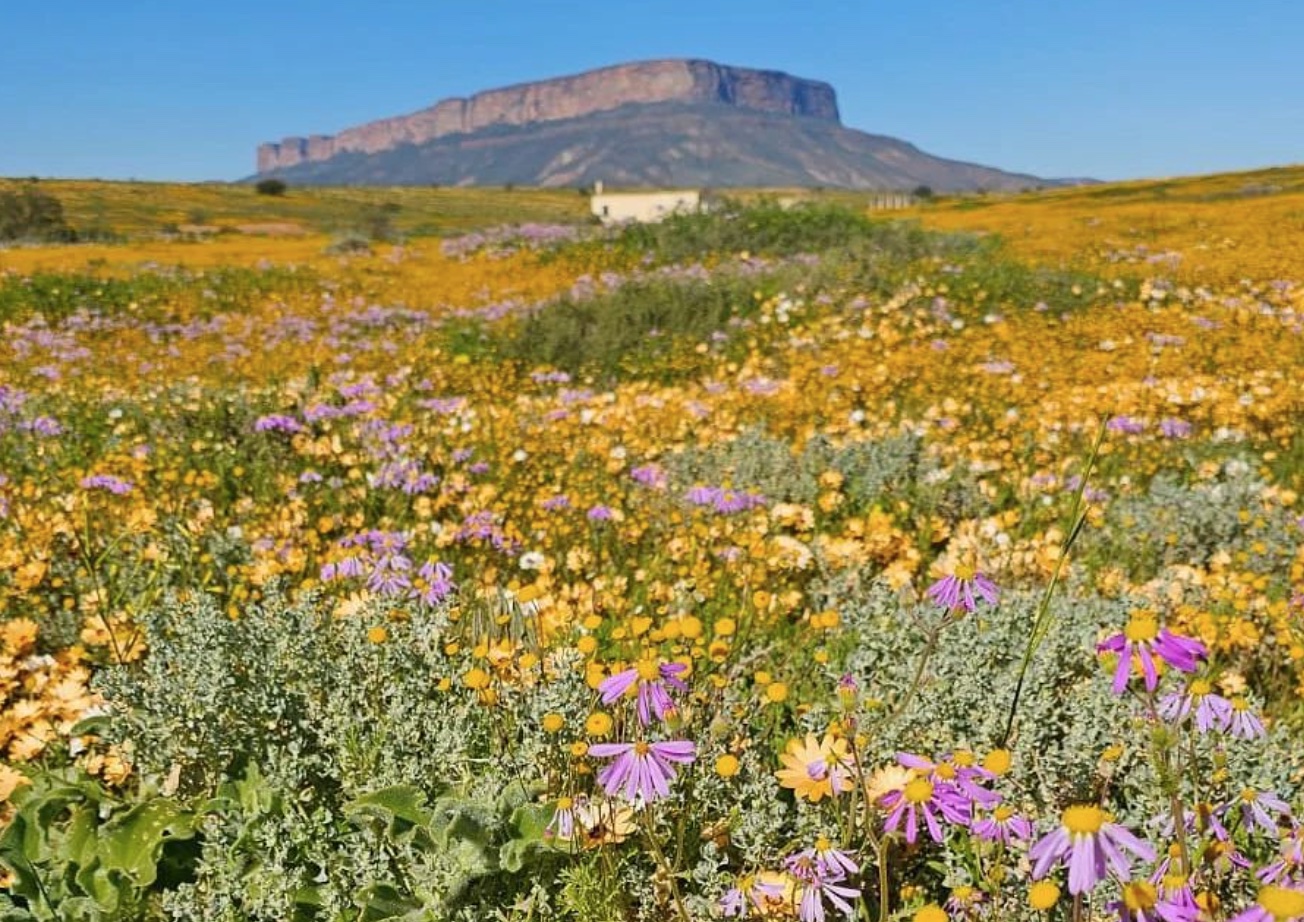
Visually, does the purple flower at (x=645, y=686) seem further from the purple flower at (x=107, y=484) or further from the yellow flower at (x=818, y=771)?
the purple flower at (x=107, y=484)

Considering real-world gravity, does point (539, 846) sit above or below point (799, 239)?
below

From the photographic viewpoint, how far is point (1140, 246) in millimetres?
16953

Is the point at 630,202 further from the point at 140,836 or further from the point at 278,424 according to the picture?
the point at 140,836

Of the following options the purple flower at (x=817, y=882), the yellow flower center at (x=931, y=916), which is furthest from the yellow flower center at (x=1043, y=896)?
the purple flower at (x=817, y=882)

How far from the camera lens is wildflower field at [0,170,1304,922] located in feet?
6.21

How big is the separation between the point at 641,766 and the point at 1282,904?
886 millimetres

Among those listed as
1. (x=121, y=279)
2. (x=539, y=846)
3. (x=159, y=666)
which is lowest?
(x=539, y=846)

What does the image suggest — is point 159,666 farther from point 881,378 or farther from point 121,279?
point 121,279

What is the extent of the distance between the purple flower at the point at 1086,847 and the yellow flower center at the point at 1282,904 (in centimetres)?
17

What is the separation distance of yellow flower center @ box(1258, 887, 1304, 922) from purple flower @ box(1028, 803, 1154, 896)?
0.17 metres

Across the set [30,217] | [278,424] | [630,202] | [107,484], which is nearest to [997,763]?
[107,484]

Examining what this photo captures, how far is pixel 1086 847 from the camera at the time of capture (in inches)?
45.9

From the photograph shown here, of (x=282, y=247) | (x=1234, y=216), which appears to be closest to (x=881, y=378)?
(x=1234, y=216)

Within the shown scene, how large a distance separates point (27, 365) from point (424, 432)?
6.45 meters
